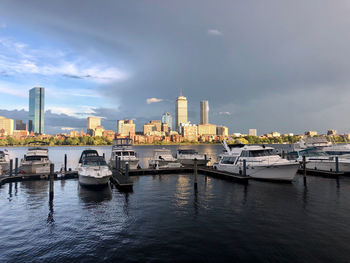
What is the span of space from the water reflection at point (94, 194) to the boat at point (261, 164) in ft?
60.7

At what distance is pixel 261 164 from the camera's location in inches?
1158

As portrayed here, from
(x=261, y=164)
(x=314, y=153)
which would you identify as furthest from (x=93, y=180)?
(x=314, y=153)

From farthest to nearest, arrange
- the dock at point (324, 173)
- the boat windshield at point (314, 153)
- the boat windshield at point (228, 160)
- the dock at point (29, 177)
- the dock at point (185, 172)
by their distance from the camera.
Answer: the boat windshield at point (314, 153)
the boat windshield at point (228, 160)
the dock at point (324, 173)
the dock at point (185, 172)
the dock at point (29, 177)

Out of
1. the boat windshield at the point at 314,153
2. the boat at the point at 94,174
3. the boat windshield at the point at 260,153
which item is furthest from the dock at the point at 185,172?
the boat windshield at the point at 314,153

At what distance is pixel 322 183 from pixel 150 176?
81.9ft

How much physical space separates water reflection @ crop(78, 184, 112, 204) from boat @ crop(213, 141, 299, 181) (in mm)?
18506

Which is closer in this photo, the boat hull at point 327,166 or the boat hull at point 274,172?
the boat hull at point 274,172

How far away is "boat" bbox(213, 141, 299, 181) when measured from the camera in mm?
28406

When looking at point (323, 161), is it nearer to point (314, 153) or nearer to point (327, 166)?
point (327, 166)

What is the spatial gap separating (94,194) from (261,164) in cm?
2155

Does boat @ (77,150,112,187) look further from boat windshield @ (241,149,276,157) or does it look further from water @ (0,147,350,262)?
boat windshield @ (241,149,276,157)

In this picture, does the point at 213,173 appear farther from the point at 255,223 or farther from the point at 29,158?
the point at 29,158

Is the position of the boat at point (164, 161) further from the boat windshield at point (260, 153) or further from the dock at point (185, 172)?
the boat windshield at point (260, 153)

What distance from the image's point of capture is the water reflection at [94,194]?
21.7m
